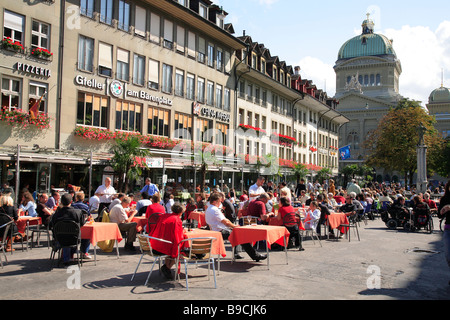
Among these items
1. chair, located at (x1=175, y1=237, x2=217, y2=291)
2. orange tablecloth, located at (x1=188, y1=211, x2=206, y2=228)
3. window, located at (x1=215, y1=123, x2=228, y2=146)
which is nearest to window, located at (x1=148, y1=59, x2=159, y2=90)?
window, located at (x1=215, y1=123, x2=228, y2=146)

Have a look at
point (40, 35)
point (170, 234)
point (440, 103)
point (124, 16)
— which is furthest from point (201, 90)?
point (440, 103)

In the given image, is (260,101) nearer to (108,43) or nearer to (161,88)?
(161,88)

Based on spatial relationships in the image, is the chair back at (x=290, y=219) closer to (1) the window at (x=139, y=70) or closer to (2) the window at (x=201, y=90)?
(1) the window at (x=139, y=70)

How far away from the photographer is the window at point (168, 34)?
89.1 feet

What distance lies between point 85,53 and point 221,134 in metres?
14.0

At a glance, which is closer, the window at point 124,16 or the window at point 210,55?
the window at point 124,16

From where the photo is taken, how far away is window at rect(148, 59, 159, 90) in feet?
85.2

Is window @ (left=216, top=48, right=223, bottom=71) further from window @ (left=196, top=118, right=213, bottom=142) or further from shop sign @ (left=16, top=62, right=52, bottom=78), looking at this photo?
shop sign @ (left=16, top=62, right=52, bottom=78)

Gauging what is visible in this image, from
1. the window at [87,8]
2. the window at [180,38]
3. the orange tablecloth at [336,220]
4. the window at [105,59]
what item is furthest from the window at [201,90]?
the orange tablecloth at [336,220]

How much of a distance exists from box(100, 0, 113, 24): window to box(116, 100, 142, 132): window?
4.47 meters

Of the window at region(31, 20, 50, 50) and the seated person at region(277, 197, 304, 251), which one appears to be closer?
the seated person at region(277, 197, 304, 251)

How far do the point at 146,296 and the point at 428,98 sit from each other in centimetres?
15073

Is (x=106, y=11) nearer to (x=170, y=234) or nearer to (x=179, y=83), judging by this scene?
(x=179, y=83)

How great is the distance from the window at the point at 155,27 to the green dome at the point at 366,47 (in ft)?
375
